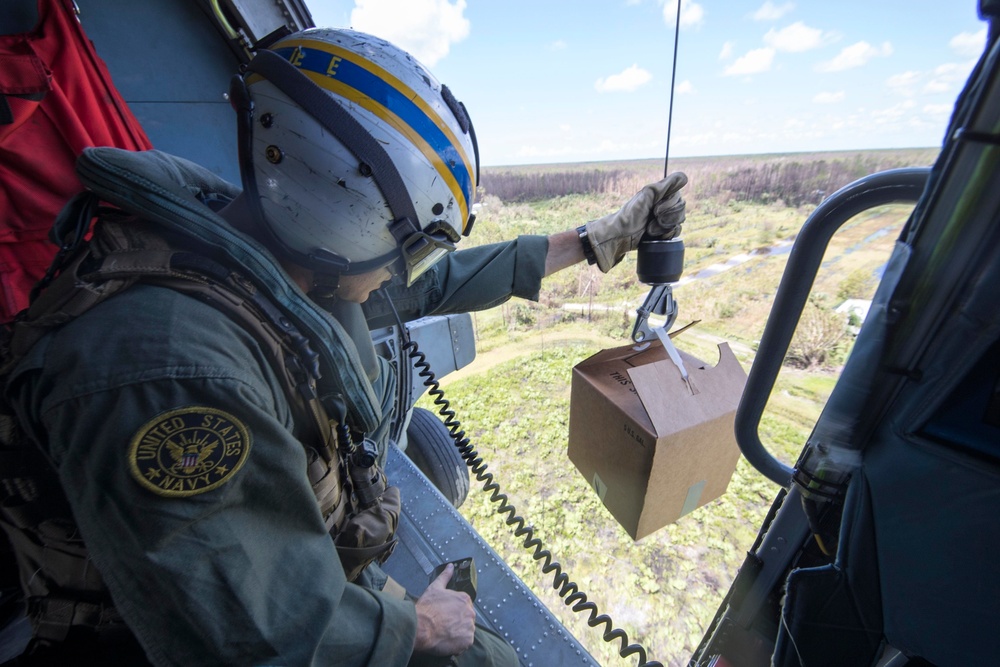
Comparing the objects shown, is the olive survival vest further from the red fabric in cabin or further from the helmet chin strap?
the red fabric in cabin

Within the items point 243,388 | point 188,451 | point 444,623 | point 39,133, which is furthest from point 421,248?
point 39,133

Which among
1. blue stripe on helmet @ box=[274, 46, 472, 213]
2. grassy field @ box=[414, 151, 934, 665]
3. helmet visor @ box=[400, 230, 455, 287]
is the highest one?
blue stripe on helmet @ box=[274, 46, 472, 213]

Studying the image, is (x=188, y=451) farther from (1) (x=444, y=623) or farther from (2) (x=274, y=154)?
(1) (x=444, y=623)

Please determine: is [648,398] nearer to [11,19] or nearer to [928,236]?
[928,236]

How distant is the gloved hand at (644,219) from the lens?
1560 millimetres

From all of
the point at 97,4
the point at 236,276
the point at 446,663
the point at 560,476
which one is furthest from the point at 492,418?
the point at 97,4

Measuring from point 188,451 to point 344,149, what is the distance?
0.75 metres

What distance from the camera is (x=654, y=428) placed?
47.0 inches

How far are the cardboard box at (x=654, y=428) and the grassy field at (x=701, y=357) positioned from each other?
0.22 meters

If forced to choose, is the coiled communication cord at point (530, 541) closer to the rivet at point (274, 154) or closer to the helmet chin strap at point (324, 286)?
the helmet chin strap at point (324, 286)

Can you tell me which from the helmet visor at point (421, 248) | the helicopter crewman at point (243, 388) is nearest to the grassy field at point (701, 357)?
the helmet visor at point (421, 248)

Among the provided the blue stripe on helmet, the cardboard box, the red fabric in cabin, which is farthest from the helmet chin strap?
the red fabric in cabin

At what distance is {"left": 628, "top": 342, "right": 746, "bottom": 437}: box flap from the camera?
1208mm

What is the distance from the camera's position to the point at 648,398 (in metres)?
1.21
